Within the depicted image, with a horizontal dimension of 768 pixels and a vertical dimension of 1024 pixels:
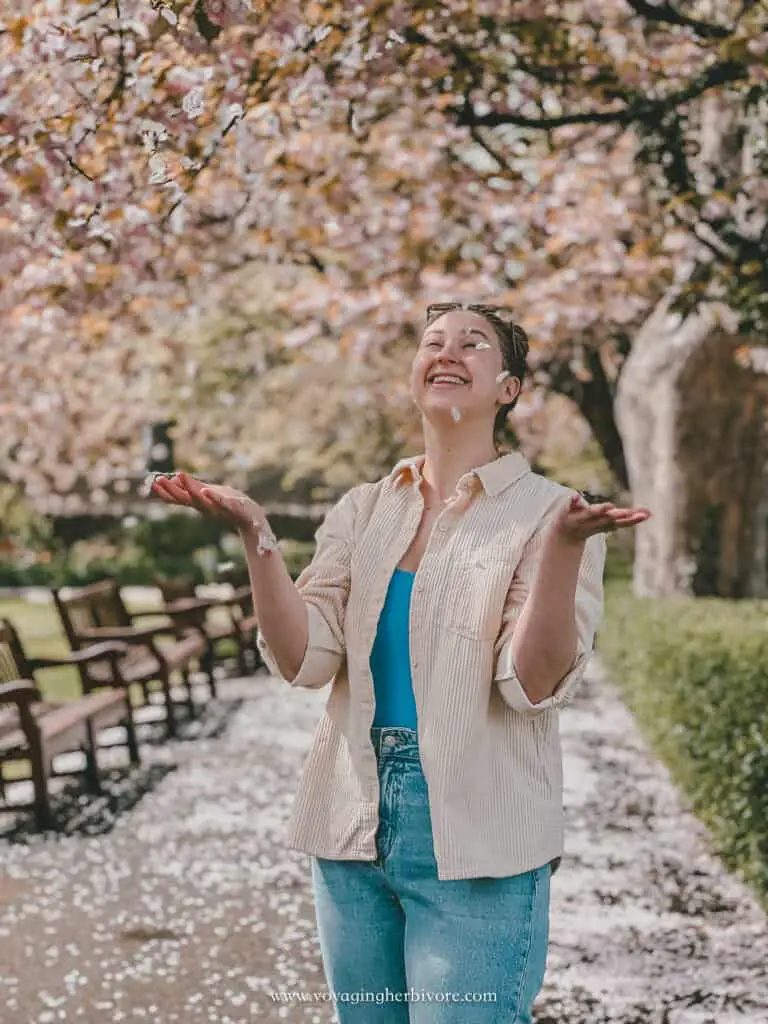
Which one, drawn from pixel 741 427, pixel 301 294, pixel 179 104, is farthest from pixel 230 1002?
pixel 301 294

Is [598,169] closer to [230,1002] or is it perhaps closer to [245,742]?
[245,742]

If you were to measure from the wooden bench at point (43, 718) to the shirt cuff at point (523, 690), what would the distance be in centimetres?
443

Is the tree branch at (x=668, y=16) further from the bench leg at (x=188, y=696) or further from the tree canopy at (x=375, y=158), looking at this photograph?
the bench leg at (x=188, y=696)

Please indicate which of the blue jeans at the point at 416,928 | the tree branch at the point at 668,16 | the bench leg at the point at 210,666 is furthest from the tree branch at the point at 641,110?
the bench leg at the point at 210,666

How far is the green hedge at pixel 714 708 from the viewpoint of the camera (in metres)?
5.38

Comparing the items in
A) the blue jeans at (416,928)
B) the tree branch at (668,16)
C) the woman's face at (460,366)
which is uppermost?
the tree branch at (668,16)

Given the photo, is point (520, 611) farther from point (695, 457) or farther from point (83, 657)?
point (695, 457)

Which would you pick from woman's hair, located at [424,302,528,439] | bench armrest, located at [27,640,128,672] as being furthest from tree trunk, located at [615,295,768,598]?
woman's hair, located at [424,302,528,439]

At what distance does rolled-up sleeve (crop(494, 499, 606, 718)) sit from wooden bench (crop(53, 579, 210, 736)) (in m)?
6.02

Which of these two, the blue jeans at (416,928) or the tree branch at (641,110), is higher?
the tree branch at (641,110)

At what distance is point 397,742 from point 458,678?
17 cm

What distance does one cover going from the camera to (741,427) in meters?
12.0

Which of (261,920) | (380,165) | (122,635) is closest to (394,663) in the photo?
(261,920)

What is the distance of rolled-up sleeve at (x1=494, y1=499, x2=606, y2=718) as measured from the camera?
2418 mm
